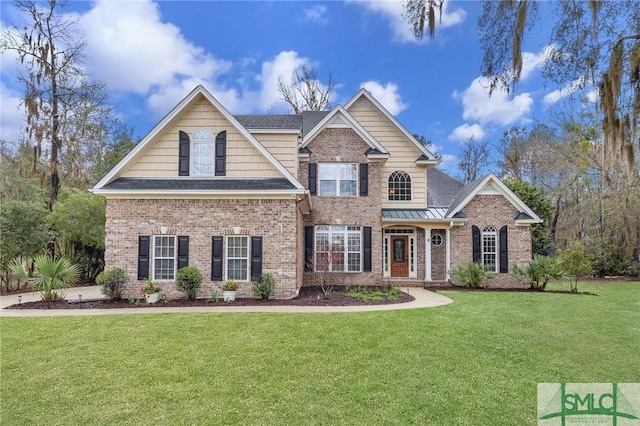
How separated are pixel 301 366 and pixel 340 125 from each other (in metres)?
11.5

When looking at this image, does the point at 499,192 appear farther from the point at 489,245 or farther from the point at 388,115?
the point at 388,115

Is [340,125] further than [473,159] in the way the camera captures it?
No

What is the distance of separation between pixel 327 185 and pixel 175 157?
623 cm

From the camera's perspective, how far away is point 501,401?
4258 mm

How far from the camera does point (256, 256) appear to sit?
11102 mm

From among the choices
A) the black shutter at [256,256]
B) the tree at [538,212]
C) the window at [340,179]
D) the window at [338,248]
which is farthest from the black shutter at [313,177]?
the tree at [538,212]

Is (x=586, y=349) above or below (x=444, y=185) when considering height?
below

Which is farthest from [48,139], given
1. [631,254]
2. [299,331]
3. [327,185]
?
[631,254]

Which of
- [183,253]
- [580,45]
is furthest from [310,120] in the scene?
[580,45]

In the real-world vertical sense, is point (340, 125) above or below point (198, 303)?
above

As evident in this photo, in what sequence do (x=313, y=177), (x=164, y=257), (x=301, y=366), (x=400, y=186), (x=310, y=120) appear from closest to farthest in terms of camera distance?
(x=301, y=366) → (x=164, y=257) → (x=313, y=177) → (x=400, y=186) → (x=310, y=120)

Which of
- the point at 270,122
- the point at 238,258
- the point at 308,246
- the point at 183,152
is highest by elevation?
the point at 270,122

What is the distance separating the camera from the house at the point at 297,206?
1112 centimetres

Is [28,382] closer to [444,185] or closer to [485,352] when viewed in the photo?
[485,352]
